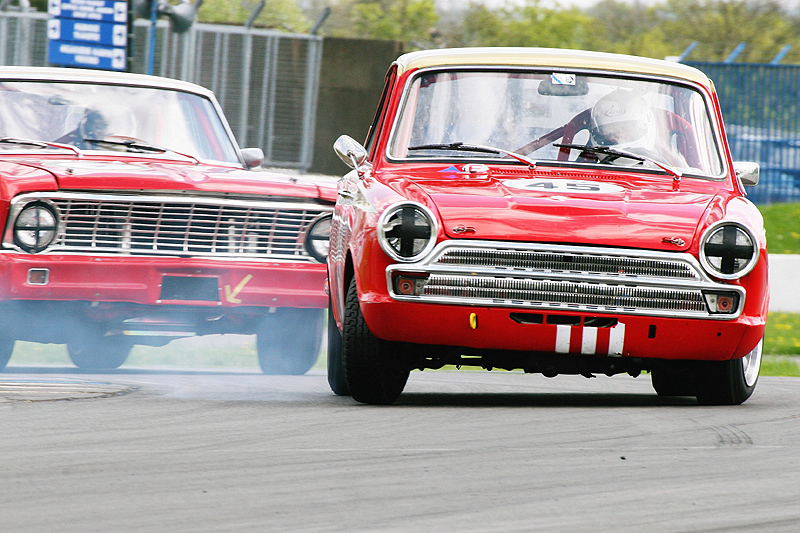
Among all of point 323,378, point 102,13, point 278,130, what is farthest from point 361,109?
point 323,378

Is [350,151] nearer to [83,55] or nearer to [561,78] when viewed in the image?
[561,78]

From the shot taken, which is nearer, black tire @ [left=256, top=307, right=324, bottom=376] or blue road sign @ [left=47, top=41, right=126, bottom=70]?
black tire @ [left=256, top=307, right=324, bottom=376]

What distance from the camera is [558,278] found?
6.49 m

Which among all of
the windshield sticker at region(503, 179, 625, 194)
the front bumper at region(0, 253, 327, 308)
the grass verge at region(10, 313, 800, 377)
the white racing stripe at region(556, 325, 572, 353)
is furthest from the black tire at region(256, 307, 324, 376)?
the white racing stripe at region(556, 325, 572, 353)

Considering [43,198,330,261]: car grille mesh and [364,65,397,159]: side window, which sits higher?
[364,65,397,159]: side window

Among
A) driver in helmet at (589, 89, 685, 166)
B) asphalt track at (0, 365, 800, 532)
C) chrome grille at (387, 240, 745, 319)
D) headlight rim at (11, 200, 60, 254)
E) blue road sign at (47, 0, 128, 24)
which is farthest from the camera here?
blue road sign at (47, 0, 128, 24)

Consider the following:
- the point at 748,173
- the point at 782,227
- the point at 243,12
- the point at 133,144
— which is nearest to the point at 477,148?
the point at 748,173

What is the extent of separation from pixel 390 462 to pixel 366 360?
59.5 inches

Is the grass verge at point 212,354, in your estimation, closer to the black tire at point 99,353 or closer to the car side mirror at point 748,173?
the black tire at point 99,353

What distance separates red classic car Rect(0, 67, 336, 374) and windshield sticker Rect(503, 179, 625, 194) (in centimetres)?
241

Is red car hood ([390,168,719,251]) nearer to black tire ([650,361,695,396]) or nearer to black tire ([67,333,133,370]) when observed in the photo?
black tire ([650,361,695,396])

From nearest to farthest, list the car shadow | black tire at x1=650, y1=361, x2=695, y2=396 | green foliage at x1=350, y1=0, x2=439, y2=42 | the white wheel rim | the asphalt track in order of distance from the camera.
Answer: the asphalt track → the white wheel rim → the car shadow → black tire at x1=650, y1=361, x2=695, y2=396 → green foliage at x1=350, y1=0, x2=439, y2=42

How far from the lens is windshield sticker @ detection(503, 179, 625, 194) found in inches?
267

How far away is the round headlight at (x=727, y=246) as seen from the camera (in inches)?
258
